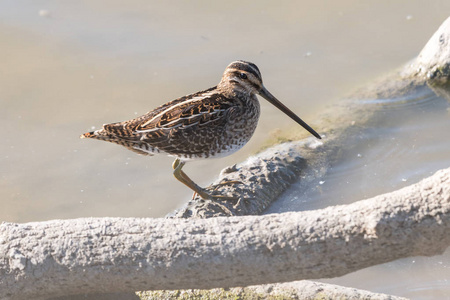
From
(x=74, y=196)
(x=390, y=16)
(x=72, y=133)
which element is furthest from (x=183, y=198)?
(x=390, y=16)

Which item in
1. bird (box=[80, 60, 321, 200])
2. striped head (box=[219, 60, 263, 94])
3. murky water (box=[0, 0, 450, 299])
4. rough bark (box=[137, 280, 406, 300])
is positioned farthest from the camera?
murky water (box=[0, 0, 450, 299])

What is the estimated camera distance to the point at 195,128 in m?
5.58

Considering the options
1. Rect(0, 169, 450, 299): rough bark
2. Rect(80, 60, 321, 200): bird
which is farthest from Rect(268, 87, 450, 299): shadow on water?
Rect(0, 169, 450, 299): rough bark

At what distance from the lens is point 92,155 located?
7.11 metres

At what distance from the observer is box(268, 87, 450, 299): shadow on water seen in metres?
5.24

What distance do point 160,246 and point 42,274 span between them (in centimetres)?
71

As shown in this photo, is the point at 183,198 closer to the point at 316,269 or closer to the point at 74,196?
the point at 74,196

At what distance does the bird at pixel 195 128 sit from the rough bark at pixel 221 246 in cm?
167

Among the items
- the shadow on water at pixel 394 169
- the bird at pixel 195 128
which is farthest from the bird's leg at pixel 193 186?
the shadow on water at pixel 394 169

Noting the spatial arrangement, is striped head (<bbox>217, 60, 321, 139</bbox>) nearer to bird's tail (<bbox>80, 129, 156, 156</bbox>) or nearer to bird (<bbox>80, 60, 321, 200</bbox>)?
bird (<bbox>80, 60, 321, 200</bbox>)

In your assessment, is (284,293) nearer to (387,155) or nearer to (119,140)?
(119,140)

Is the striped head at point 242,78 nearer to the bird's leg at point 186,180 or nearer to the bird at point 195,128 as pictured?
the bird at point 195,128

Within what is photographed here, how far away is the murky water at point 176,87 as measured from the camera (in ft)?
21.1

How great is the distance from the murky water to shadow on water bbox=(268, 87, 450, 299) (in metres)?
0.01
